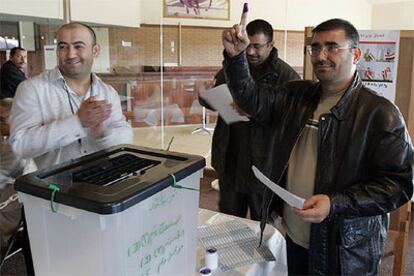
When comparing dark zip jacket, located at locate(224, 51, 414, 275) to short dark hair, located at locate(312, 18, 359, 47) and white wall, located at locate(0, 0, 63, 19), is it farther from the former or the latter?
white wall, located at locate(0, 0, 63, 19)

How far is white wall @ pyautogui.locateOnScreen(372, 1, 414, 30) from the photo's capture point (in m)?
6.70

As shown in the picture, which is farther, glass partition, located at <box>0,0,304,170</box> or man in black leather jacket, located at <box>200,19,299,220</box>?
glass partition, located at <box>0,0,304,170</box>

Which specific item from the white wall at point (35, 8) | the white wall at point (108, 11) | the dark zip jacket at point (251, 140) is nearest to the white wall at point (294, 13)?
the white wall at point (108, 11)

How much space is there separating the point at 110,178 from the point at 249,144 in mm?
1305

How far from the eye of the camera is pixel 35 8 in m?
4.34

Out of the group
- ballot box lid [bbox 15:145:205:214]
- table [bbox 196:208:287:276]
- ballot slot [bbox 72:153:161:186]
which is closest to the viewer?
ballot box lid [bbox 15:145:205:214]

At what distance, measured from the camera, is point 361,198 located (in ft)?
3.74

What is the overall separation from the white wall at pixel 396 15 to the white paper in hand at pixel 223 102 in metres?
Answer: 5.79

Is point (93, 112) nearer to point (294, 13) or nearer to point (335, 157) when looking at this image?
point (335, 157)

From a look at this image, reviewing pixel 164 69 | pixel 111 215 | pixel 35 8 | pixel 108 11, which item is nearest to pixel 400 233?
pixel 111 215

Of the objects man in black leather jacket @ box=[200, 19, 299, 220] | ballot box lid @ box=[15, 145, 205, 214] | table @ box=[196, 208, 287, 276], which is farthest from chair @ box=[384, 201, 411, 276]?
ballot box lid @ box=[15, 145, 205, 214]

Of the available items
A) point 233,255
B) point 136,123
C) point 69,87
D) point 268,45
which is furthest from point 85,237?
point 136,123

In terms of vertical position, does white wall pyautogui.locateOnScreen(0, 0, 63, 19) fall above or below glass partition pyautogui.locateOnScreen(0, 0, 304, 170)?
above

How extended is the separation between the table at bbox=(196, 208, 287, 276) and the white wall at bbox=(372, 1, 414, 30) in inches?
251
